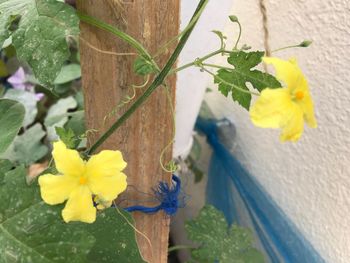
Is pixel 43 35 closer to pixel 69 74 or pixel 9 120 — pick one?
pixel 9 120

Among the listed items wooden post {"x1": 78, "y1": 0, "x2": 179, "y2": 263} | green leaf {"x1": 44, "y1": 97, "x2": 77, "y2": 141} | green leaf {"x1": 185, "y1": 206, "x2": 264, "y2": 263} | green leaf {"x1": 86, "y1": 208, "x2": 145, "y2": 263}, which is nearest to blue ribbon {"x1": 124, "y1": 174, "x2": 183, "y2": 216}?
wooden post {"x1": 78, "y1": 0, "x2": 179, "y2": 263}

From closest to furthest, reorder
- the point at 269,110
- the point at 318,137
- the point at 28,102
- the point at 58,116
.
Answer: the point at 269,110
the point at 318,137
the point at 58,116
the point at 28,102

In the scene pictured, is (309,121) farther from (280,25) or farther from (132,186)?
(280,25)

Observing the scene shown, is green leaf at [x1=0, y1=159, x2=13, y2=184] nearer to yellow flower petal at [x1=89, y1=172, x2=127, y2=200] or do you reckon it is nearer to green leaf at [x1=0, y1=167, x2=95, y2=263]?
green leaf at [x1=0, y1=167, x2=95, y2=263]

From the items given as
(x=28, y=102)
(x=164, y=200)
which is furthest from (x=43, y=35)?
(x=28, y=102)

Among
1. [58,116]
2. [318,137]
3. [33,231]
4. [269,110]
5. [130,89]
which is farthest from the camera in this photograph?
[58,116]

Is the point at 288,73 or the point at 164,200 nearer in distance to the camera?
the point at 288,73

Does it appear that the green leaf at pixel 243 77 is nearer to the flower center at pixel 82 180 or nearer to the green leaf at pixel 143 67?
the green leaf at pixel 143 67
